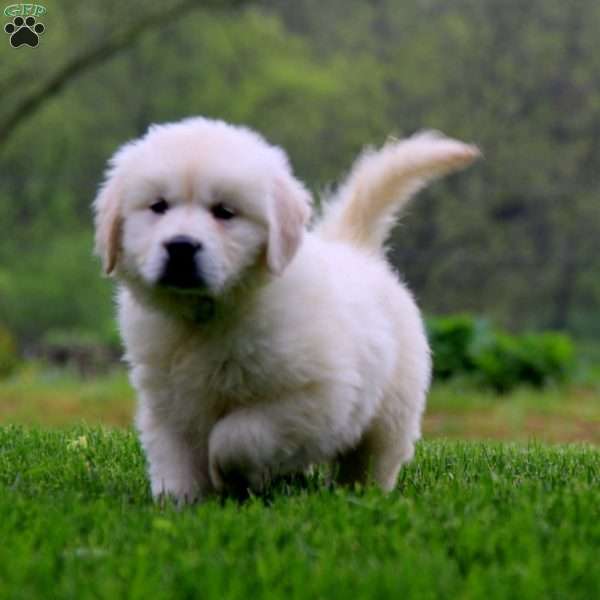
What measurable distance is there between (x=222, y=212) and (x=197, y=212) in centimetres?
11

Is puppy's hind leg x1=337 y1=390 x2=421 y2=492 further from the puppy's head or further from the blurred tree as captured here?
the blurred tree

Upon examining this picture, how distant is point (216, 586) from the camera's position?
8.95 ft

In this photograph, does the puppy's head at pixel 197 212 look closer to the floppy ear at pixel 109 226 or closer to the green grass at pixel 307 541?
the floppy ear at pixel 109 226

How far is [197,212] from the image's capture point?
12.6ft

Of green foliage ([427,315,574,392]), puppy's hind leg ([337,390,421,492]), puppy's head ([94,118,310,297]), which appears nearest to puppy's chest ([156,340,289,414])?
puppy's head ([94,118,310,297])

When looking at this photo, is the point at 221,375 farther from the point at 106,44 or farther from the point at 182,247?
the point at 106,44

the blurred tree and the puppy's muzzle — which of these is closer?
the puppy's muzzle

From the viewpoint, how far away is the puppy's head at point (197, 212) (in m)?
3.76

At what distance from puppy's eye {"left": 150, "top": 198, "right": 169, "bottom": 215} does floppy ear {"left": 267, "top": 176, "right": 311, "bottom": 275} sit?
0.35 meters

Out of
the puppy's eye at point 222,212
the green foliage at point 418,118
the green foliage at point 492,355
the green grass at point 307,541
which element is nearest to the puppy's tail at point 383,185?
the green grass at point 307,541

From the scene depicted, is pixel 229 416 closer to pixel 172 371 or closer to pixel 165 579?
pixel 172 371

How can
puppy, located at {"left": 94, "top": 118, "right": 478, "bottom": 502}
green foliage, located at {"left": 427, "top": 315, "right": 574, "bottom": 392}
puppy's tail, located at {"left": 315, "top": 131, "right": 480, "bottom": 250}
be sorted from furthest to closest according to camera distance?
green foliage, located at {"left": 427, "top": 315, "right": 574, "bottom": 392}, puppy's tail, located at {"left": 315, "top": 131, "right": 480, "bottom": 250}, puppy, located at {"left": 94, "top": 118, "right": 478, "bottom": 502}

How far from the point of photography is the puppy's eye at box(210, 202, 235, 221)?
3.89 m

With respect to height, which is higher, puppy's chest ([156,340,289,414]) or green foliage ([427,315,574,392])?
puppy's chest ([156,340,289,414])
